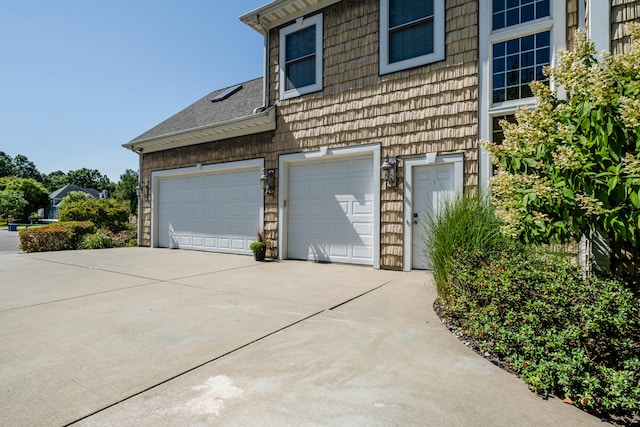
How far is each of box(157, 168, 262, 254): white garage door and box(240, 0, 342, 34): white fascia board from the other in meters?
3.35

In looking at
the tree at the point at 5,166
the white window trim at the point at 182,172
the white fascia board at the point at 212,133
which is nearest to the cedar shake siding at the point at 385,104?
the white fascia board at the point at 212,133

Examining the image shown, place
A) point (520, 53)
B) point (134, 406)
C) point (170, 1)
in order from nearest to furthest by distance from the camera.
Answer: point (134, 406) < point (520, 53) < point (170, 1)

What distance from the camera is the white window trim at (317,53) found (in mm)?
6977

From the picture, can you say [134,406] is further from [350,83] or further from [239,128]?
[239,128]

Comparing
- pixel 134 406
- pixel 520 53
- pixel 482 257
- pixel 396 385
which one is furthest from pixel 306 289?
pixel 520 53

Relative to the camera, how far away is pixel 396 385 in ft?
6.66

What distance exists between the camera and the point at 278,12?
24.0 ft

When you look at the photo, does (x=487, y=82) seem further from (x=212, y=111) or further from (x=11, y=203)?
(x=11, y=203)

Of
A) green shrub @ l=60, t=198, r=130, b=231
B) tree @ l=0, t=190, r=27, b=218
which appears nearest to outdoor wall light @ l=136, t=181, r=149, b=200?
Result: green shrub @ l=60, t=198, r=130, b=231

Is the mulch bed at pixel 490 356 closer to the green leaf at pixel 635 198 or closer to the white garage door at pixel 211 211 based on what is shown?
the green leaf at pixel 635 198

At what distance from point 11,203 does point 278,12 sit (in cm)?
3938

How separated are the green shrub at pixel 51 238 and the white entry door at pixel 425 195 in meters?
10.0

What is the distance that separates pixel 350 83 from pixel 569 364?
233 inches

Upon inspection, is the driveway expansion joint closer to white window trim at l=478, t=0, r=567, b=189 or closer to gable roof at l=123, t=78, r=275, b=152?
white window trim at l=478, t=0, r=567, b=189
